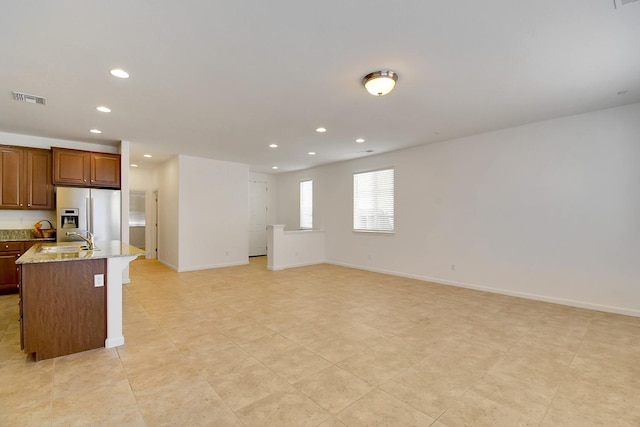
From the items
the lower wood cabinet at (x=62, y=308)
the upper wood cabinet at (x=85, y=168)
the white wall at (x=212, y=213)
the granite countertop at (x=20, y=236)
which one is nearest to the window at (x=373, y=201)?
the white wall at (x=212, y=213)

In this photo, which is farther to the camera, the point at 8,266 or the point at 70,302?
the point at 8,266

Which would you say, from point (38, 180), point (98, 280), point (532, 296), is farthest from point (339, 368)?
point (38, 180)

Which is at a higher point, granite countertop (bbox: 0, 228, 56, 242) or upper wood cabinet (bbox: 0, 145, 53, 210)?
upper wood cabinet (bbox: 0, 145, 53, 210)

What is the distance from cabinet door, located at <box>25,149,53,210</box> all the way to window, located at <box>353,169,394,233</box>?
612 cm

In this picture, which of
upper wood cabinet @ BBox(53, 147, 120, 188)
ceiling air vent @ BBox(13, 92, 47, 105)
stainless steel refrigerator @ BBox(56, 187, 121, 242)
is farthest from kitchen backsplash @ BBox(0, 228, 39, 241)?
ceiling air vent @ BBox(13, 92, 47, 105)

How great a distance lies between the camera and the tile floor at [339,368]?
192cm

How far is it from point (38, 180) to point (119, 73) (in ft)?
12.4

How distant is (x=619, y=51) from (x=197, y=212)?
23.8 ft

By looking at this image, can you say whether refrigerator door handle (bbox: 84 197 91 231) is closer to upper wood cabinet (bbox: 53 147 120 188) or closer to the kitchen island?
upper wood cabinet (bbox: 53 147 120 188)

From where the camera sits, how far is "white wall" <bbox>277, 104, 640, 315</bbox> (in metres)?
3.89

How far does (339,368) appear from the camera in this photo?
249cm

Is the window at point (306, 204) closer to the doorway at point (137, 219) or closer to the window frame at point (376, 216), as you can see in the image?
the window frame at point (376, 216)

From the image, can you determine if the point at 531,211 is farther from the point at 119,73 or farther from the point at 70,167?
the point at 70,167

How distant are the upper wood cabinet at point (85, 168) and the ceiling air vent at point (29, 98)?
1793 millimetres
